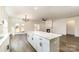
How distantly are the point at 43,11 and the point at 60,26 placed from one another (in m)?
0.51

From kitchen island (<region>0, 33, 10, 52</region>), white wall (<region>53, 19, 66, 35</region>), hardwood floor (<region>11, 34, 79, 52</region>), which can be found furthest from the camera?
white wall (<region>53, 19, 66, 35</region>)

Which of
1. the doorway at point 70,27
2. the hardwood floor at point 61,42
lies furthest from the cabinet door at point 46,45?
the doorway at point 70,27

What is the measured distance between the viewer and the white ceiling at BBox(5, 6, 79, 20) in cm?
119

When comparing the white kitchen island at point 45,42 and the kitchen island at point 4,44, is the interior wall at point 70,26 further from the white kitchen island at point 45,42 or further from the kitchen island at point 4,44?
the kitchen island at point 4,44

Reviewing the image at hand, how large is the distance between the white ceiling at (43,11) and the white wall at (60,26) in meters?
0.14

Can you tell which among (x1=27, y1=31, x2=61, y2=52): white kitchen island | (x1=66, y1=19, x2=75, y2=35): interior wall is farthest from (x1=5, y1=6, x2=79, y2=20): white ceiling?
(x1=27, y1=31, x2=61, y2=52): white kitchen island

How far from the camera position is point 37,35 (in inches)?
59.7

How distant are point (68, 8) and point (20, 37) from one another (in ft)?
2.87

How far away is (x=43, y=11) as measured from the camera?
1.28 meters

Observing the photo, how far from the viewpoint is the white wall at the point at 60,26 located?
1.47m

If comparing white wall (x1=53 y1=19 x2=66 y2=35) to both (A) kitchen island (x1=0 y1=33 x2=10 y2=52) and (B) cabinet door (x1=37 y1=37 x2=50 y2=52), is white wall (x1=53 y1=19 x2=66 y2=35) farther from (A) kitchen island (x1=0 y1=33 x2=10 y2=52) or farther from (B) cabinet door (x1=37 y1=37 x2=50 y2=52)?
(A) kitchen island (x1=0 y1=33 x2=10 y2=52)

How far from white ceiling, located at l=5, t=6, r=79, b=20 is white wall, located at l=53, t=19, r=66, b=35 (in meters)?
0.14
